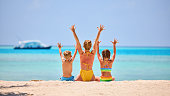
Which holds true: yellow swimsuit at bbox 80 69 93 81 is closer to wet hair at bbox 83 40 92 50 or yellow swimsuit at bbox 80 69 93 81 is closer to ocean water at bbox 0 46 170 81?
wet hair at bbox 83 40 92 50

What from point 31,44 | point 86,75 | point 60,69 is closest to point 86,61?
point 86,75

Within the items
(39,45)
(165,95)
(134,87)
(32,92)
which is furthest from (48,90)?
(39,45)

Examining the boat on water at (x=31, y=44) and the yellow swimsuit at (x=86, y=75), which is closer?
the yellow swimsuit at (x=86, y=75)

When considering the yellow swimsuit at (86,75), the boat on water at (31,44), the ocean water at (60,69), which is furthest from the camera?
the boat on water at (31,44)

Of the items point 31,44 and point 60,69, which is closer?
point 60,69

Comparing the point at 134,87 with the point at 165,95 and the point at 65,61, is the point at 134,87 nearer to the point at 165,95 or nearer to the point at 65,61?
the point at 165,95

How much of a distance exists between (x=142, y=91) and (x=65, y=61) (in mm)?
2489

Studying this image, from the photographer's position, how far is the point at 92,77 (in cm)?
586

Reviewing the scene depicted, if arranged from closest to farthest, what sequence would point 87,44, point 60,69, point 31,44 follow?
1. point 87,44
2. point 60,69
3. point 31,44

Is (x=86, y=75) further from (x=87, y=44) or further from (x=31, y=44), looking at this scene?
(x=31, y=44)

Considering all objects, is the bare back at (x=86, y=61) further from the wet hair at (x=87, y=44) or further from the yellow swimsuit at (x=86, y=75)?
the wet hair at (x=87, y=44)

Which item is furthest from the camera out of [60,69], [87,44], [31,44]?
[31,44]

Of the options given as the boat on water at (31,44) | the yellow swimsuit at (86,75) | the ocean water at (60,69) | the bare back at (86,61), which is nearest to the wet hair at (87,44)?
the bare back at (86,61)

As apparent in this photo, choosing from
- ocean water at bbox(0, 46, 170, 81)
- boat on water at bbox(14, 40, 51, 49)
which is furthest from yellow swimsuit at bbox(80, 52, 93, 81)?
boat on water at bbox(14, 40, 51, 49)
